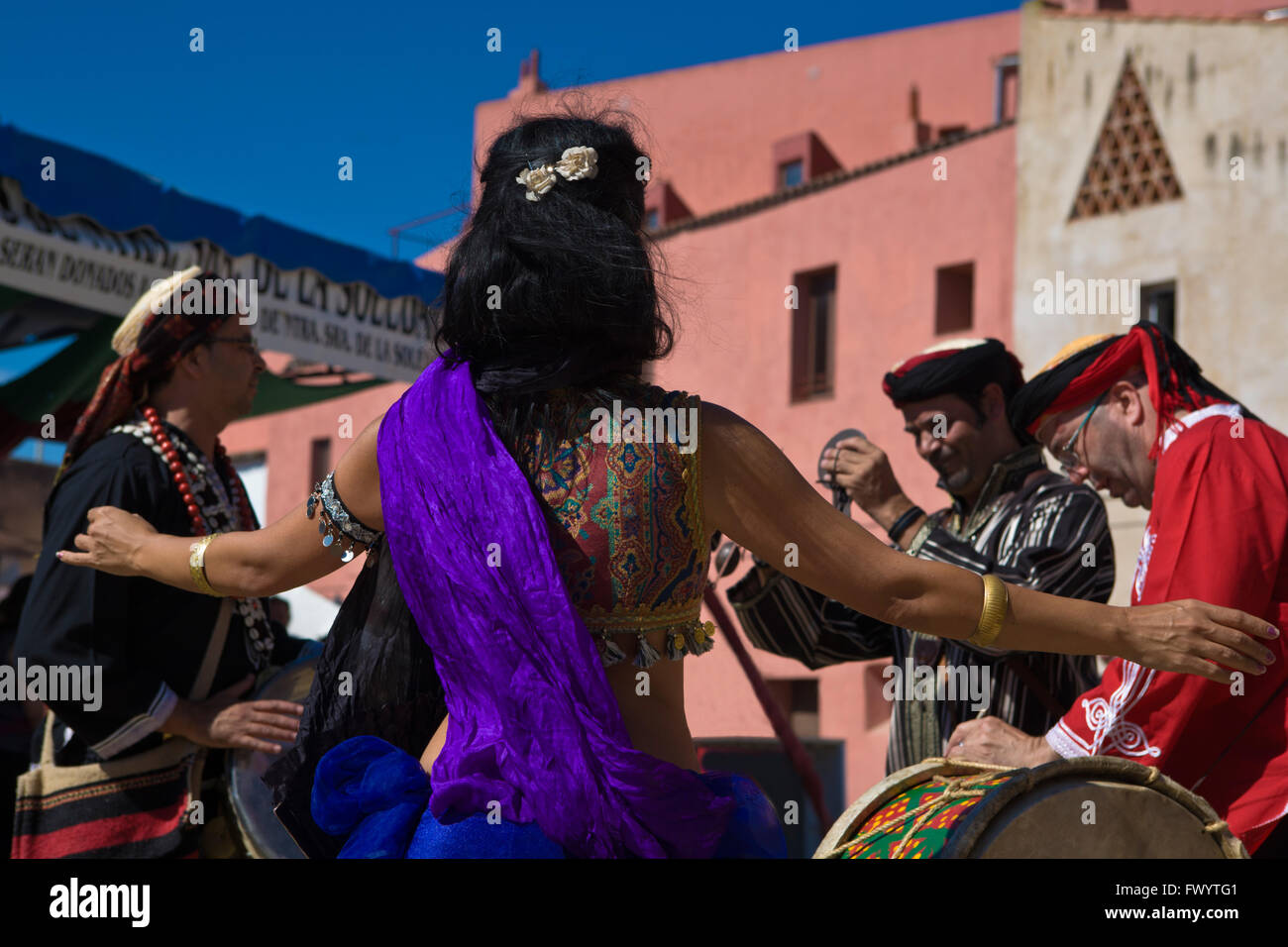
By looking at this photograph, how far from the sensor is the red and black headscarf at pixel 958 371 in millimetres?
3895

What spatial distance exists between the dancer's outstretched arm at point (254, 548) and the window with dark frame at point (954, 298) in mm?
13061

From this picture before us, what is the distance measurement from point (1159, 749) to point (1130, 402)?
0.85 metres

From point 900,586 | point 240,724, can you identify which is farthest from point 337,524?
point 240,724

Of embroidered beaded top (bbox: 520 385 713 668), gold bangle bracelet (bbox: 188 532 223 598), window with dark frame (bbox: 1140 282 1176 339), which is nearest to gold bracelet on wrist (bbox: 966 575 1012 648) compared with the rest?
embroidered beaded top (bbox: 520 385 713 668)

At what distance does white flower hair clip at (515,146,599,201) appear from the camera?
6.90ft

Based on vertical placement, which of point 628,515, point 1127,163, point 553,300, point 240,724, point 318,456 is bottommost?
point 240,724

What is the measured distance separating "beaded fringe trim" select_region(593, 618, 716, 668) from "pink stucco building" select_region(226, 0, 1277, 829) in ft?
30.4

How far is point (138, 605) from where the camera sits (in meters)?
3.50

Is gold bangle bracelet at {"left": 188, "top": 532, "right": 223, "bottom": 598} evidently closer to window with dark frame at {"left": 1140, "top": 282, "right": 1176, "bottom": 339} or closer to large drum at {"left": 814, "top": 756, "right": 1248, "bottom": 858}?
large drum at {"left": 814, "top": 756, "right": 1248, "bottom": 858}

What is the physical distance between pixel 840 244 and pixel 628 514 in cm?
1420

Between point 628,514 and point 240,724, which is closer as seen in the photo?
point 628,514

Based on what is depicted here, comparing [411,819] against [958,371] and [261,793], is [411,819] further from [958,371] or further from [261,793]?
[958,371]

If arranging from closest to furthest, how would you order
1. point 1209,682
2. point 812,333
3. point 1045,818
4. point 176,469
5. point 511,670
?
1. point 511,670
2. point 1045,818
3. point 1209,682
4. point 176,469
5. point 812,333

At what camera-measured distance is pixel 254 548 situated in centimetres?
222
